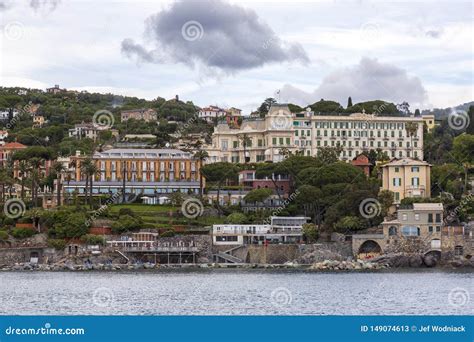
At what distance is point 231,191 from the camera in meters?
115

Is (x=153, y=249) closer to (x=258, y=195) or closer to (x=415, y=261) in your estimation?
(x=258, y=195)

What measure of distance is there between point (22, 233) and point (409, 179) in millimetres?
36153

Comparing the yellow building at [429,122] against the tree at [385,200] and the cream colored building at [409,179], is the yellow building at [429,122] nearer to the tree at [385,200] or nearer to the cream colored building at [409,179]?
the cream colored building at [409,179]

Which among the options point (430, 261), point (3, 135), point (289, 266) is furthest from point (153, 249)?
point (3, 135)

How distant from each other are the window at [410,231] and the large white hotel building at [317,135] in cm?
4514

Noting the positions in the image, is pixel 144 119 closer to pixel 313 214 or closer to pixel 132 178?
pixel 132 178

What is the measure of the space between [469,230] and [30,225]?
127ft

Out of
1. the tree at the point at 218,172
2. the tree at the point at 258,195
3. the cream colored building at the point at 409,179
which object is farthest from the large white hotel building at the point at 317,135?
the cream colored building at the point at 409,179

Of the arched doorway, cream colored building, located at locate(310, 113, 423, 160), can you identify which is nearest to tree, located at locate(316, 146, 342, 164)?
cream colored building, located at locate(310, 113, 423, 160)

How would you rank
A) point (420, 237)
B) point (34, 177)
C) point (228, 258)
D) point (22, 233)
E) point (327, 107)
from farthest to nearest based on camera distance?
point (327, 107) → point (34, 177) → point (22, 233) → point (228, 258) → point (420, 237)

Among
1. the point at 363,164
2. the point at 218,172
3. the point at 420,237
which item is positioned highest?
the point at 363,164

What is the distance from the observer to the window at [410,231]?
302 feet

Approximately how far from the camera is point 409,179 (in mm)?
104188
